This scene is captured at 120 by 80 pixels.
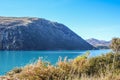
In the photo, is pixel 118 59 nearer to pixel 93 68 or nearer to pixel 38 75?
pixel 93 68

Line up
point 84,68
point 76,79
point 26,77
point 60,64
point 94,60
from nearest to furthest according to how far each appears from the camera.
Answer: point 76,79, point 26,77, point 60,64, point 84,68, point 94,60

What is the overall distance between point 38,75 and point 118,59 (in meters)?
6.52

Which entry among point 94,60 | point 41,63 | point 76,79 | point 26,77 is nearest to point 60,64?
point 41,63

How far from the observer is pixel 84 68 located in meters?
11.6

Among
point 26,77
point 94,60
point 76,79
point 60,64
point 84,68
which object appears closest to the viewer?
point 76,79

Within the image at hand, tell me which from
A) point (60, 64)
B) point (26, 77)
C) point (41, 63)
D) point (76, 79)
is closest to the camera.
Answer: point (76, 79)

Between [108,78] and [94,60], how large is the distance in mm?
6170

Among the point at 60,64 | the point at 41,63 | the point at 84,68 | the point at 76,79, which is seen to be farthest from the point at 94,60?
the point at 76,79

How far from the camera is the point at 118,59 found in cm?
1372

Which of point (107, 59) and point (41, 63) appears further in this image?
point (107, 59)

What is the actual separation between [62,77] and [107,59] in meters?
6.13

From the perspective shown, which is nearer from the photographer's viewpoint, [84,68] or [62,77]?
[62,77]

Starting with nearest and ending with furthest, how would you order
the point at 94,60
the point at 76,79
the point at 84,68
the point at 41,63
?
the point at 76,79 < the point at 41,63 < the point at 84,68 < the point at 94,60

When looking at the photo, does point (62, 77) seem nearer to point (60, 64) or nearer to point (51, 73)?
point (51, 73)
